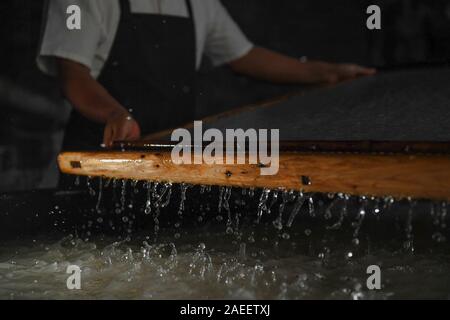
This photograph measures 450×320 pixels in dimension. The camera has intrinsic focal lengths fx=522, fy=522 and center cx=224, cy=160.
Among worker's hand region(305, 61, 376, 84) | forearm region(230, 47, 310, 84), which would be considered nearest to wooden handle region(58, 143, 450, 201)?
worker's hand region(305, 61, 376, 84)

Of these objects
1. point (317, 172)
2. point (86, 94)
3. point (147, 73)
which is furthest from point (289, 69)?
point (317, 172)

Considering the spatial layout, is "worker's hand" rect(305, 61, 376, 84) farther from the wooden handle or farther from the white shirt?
the wooden handle

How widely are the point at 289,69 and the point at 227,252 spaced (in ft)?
3.28

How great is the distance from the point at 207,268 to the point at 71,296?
14.2 inches

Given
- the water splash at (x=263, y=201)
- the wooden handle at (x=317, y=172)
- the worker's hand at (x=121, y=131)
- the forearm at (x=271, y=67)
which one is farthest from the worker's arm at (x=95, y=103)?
the forearm at (x=271, y=67)

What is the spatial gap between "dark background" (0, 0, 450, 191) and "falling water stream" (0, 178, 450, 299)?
0.88 m

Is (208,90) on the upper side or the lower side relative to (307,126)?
upper

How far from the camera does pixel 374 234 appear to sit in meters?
1.81

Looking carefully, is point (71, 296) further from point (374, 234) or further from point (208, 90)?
point (208, 90)

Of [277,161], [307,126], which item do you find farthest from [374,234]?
[277,161]

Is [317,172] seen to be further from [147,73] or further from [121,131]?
[147,73]

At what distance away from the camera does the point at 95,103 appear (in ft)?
5.67

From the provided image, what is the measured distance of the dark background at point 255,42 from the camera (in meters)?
2.63

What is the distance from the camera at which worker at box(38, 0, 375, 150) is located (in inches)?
75.9
